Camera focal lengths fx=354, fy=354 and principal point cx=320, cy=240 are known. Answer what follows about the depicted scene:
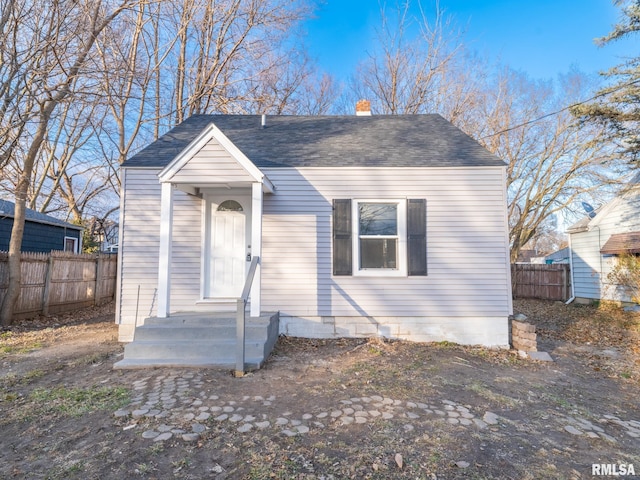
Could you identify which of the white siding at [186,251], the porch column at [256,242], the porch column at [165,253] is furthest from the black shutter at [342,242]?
the porch column at [165,253]

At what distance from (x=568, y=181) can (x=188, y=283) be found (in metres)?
17.5

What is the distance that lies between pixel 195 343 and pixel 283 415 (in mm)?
2141

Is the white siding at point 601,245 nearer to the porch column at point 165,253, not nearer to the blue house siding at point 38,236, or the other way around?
the porch column at point 165,253

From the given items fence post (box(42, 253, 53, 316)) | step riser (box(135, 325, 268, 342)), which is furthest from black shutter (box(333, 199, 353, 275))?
fence post (box(42, 253, 53, 316))

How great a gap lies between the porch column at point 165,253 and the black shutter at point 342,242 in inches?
107

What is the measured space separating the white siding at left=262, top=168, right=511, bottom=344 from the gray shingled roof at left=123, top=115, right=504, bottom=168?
231 millimetres

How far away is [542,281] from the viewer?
1465cm

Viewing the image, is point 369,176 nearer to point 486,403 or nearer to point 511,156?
point 486,403

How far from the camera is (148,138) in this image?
16.6 meters

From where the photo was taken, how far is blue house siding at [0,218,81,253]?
10.9 metres

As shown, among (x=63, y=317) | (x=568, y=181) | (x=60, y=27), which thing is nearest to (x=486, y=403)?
(x=60, y=27)

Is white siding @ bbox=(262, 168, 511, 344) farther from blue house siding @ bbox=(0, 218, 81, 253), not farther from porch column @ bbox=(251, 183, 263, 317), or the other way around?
blue house siding @ bbox=(0, 218, 81, 253)

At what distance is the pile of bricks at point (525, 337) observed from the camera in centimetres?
603

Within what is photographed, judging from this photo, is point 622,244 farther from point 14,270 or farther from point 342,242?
point 14,270
